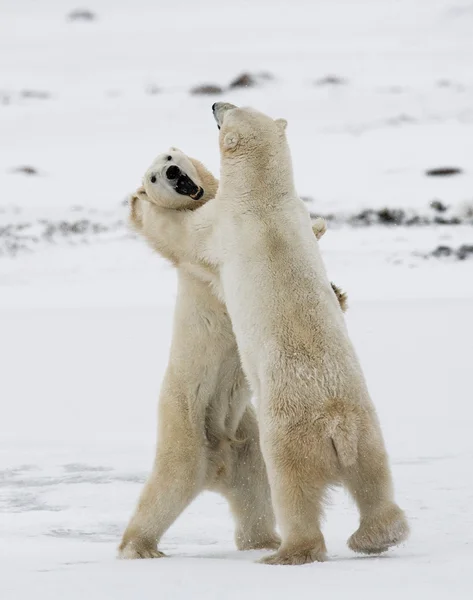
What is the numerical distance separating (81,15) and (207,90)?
8000 millimetres

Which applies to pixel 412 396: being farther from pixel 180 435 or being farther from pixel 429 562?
pixel 429 562

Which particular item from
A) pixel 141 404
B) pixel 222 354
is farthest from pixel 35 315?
pixel 222 354

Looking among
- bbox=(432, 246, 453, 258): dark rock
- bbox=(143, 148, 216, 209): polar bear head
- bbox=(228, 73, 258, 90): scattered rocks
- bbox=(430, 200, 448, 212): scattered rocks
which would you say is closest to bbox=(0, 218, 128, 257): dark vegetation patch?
bbox=(432, 246, 453, 258): dark rock

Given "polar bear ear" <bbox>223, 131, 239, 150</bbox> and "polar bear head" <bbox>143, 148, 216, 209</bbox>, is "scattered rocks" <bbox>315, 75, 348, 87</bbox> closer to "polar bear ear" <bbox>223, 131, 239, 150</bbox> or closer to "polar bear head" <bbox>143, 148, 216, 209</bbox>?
"polar bear head" <bbox>143, 148, 216, 209</bbox>

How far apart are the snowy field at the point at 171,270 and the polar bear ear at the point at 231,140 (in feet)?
3.69

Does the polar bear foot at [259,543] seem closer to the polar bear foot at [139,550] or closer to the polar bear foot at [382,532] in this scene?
the polar bear foot at [139,550]

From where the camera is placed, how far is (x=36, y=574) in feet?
9.14

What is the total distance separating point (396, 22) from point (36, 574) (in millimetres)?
27639

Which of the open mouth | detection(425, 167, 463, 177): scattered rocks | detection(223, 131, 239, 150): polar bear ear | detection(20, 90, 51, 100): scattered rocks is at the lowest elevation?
the open mouth

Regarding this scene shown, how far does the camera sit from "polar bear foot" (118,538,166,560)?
11.4ft

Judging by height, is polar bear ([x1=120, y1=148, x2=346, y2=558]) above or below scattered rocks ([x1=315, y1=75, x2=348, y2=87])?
below

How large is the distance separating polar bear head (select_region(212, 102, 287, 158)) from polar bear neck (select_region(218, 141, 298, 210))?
1cm

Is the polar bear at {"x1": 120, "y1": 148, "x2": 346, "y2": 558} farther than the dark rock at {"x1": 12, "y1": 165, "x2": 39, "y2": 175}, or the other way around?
the dark rock at {"x1": 12, "y1": 165, "x2": 39, "y2": 175}

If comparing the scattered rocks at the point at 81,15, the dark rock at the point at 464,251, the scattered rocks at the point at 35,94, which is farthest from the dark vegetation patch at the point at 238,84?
the dark rock at the point at 464,251
